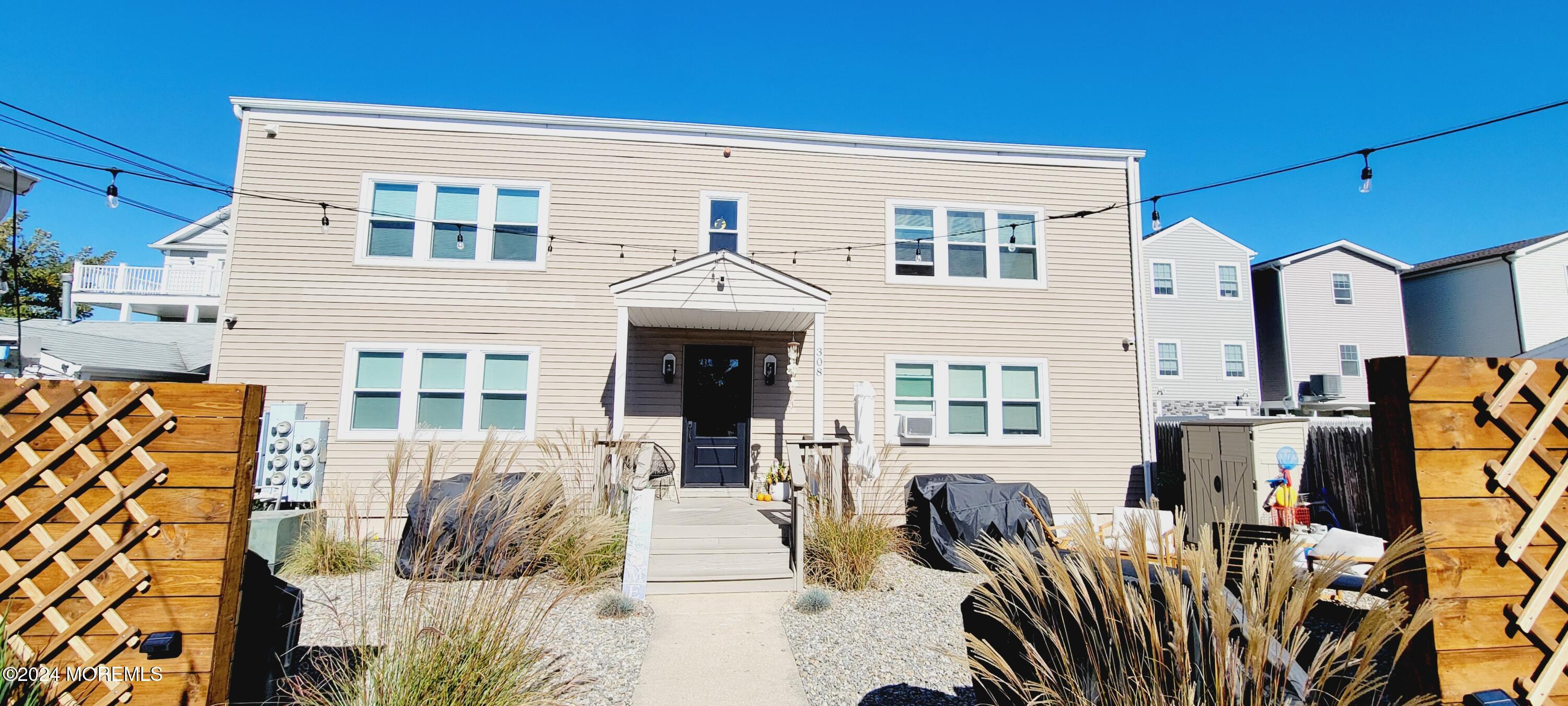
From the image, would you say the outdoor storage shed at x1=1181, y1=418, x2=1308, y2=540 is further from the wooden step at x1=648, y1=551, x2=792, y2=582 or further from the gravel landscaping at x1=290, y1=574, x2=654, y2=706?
the gravel landscaping at x1=290, y1=574, x2=654, y2=706

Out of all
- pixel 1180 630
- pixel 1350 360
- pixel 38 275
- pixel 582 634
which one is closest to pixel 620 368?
pixel 582 634

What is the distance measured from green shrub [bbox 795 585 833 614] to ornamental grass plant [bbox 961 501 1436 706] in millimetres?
3053

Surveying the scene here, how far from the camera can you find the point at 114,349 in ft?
47.9

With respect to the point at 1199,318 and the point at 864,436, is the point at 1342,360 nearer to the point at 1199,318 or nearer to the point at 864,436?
the point at 1199,318

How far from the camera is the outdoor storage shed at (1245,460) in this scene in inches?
314

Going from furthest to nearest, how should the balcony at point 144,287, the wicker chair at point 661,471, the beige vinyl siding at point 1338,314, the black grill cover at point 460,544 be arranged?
the beige vinyl siding at point 1338,314
the balcony at point 144,287
the wicker chair at point 661,471
the black grill cover at point 460,544

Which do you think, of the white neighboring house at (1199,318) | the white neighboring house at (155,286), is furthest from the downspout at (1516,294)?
the white neighboring house at (155,286)

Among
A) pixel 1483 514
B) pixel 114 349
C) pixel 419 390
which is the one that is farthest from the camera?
pixel 114 349

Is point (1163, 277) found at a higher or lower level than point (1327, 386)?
higher

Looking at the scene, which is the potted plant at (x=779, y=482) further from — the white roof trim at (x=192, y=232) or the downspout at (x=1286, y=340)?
the white roof trim at (x=192, y=232)

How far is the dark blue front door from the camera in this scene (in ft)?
29.7

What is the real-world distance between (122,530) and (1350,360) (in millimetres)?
25951

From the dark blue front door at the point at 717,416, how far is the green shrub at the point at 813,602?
367cm
